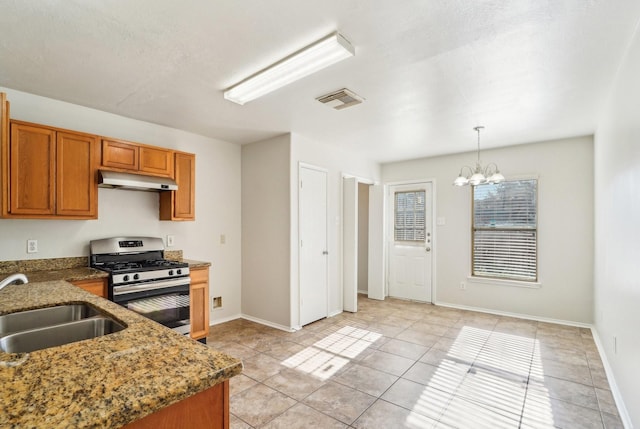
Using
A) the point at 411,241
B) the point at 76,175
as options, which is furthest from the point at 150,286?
the point at 411,241

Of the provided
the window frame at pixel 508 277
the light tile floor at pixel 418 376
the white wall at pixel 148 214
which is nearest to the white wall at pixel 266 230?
the white wall at pixel 148 214

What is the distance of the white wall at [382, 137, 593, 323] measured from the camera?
416 cm

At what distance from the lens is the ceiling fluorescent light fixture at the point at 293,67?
204 centimetres

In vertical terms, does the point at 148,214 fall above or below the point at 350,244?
above

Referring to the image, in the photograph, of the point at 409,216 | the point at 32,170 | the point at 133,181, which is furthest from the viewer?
the point at 409,216

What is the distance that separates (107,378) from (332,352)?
2.74 meters

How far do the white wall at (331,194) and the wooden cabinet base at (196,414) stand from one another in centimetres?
300

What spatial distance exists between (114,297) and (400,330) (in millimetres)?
3144

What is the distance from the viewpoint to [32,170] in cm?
264

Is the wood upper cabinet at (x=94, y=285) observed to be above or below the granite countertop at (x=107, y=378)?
below

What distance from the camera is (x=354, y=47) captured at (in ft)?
6.86

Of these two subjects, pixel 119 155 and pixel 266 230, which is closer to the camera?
pixel 119 155

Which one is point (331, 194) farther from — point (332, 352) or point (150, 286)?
point (150, 286)

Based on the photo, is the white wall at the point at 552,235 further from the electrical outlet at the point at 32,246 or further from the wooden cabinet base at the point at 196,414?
the electrical outlet at the point at 32,246
